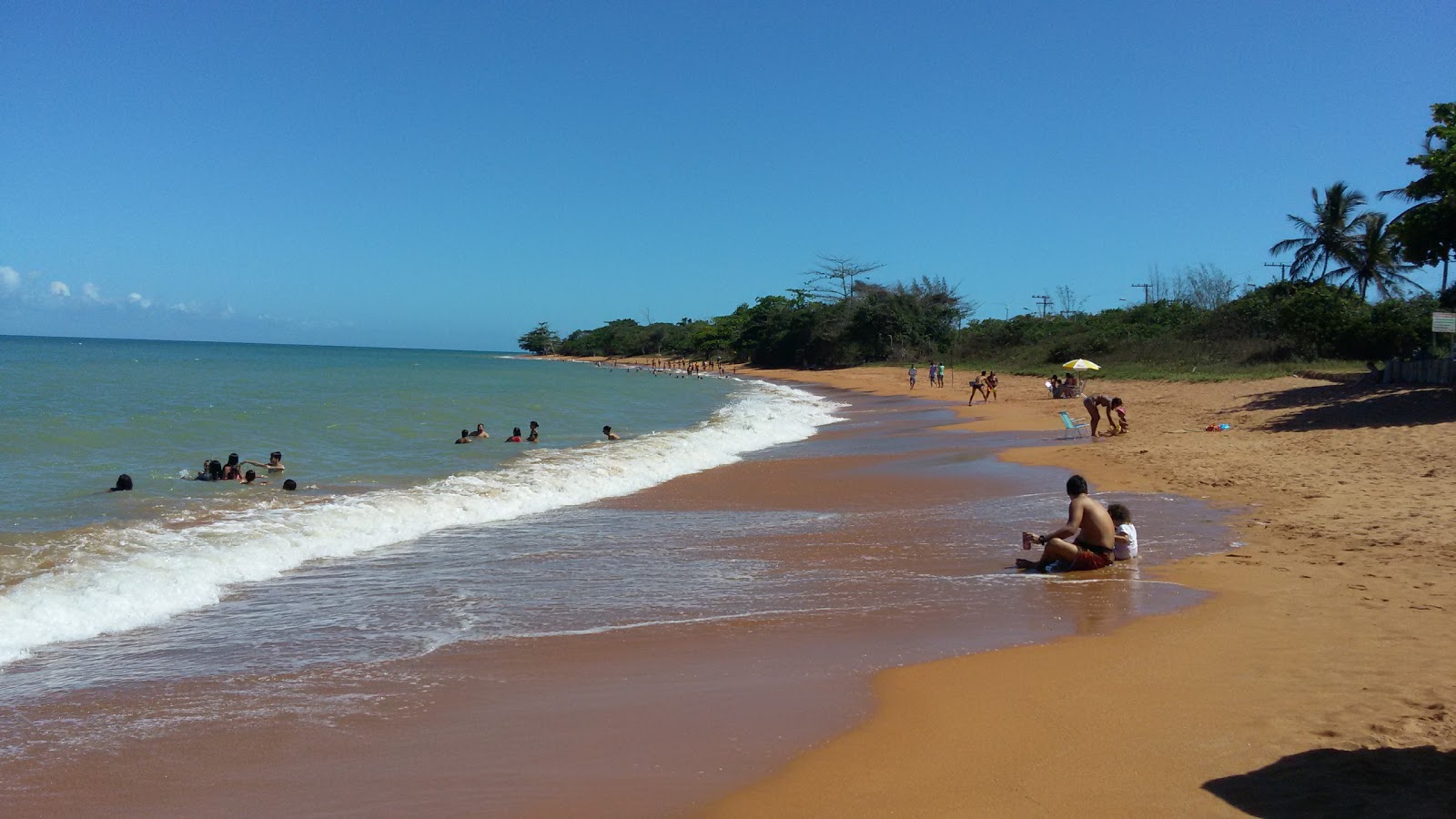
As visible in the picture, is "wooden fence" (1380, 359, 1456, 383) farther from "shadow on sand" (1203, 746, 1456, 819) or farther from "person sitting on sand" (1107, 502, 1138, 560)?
"shadow on sand" (1203, 746, 1456, 819)

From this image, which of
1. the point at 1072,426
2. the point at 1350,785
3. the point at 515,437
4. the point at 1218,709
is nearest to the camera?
the point at 1350,785

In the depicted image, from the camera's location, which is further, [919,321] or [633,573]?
[919,321]

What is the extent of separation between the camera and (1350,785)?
3637mm

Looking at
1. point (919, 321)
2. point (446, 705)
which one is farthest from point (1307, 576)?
point (919, 321)

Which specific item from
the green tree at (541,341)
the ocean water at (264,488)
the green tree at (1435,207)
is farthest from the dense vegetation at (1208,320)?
the green tree at (541,341)

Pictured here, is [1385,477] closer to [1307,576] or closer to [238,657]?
[1307,576]

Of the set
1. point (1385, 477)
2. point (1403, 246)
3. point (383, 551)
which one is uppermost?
point (1403, 246)

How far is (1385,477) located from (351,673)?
1185cm

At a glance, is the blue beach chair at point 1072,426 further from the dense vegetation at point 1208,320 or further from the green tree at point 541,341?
the green tree at point 541,341

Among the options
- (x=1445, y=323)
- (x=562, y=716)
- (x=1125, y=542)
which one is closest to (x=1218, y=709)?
(x=562, y=716)

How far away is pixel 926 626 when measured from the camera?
6.23m

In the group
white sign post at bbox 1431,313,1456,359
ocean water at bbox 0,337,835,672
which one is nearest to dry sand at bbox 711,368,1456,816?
ocean water at bbox 0,337,835,672

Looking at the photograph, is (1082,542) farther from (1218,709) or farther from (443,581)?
(443,581)

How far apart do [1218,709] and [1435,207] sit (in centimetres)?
1772
